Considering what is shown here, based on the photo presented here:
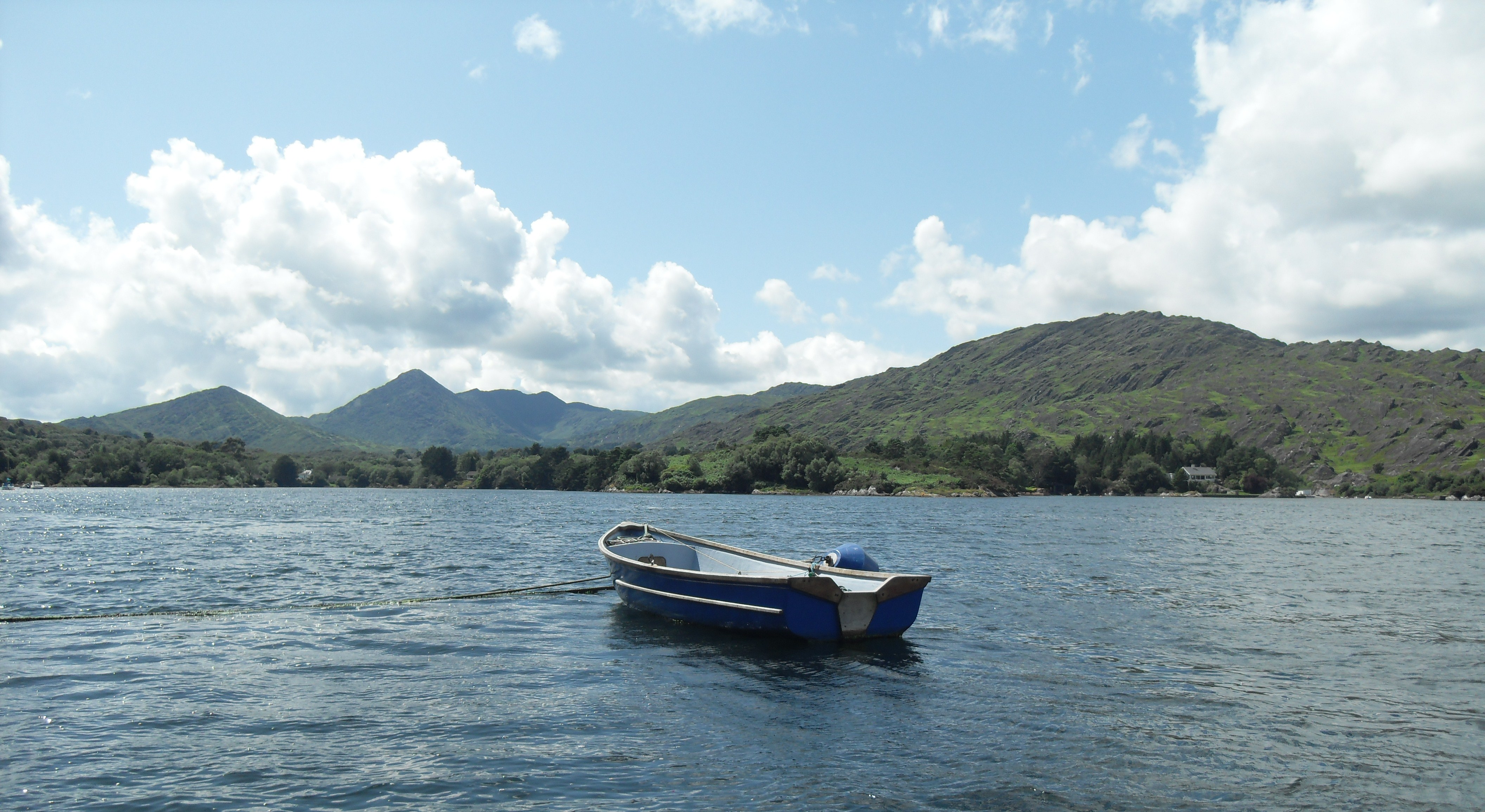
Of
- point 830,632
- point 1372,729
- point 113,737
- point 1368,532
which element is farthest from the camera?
point 1368,532

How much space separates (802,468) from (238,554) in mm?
141878

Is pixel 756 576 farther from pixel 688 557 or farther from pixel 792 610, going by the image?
pixel 688 557

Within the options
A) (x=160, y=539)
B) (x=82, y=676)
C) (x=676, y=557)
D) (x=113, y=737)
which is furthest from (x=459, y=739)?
(x=160, y=539)

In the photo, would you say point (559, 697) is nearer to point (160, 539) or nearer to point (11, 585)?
point (11, 585)

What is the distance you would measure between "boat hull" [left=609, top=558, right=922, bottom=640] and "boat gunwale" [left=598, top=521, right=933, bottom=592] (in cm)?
5

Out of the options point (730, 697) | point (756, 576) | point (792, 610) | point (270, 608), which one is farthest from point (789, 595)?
point (270, 608)

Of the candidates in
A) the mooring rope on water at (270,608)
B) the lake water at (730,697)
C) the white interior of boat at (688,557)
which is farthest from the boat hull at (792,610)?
the mooring rope on water at (270,608)

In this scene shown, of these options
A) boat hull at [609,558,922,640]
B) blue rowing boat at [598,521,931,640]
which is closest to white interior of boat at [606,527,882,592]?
blue rowing boat at [598,521,931,640]

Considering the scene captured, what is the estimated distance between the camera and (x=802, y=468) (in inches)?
7003

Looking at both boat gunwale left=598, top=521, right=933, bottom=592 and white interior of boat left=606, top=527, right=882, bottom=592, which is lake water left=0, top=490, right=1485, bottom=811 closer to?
boat gunwale left=598, top=521, right=933, bottom=592

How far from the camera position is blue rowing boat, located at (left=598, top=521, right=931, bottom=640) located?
19.9 meters

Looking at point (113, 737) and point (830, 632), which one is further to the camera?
point (830, 632)

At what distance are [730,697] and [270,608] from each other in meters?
17.3

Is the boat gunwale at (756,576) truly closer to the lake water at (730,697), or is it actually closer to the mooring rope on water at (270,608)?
the lake water at (730,697)
